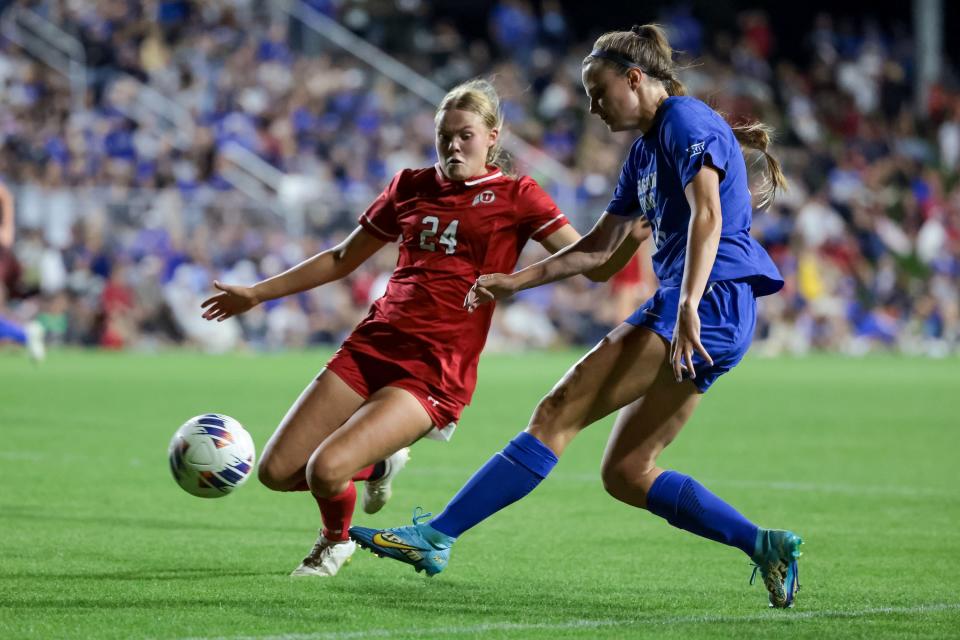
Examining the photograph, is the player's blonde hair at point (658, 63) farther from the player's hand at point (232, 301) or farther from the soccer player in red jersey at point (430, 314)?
the player's hand at point (232, 301)

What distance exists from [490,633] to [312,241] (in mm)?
22085

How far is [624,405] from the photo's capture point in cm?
575

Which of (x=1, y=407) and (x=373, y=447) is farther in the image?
(x=1, y=407)

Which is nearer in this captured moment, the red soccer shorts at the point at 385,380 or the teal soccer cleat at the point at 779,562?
the teal soccer cleat at the point at 779,562

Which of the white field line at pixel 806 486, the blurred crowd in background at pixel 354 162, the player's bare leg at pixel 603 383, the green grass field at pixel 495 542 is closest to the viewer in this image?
the green grass field at pixel 495 542

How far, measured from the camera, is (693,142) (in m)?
5.47

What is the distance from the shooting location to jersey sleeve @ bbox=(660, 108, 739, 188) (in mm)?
5441

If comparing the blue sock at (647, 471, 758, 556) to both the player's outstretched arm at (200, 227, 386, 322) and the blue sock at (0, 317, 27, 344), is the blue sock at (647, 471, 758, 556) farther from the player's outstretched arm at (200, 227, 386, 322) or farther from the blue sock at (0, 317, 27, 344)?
the blue sock at (0, 317, 27, 344)

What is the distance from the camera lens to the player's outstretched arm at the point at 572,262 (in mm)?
5883

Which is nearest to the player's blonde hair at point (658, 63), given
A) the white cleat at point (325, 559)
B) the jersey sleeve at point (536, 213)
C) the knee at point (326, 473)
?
the jersey sleeve at point (536, 213)

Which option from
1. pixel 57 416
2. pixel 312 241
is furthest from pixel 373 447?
pixel 312 241

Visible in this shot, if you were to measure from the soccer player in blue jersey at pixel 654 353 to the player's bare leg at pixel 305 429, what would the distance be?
0.71 metres

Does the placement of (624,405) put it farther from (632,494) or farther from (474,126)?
(474,126)

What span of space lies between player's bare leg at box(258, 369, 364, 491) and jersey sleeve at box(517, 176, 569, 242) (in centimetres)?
108
